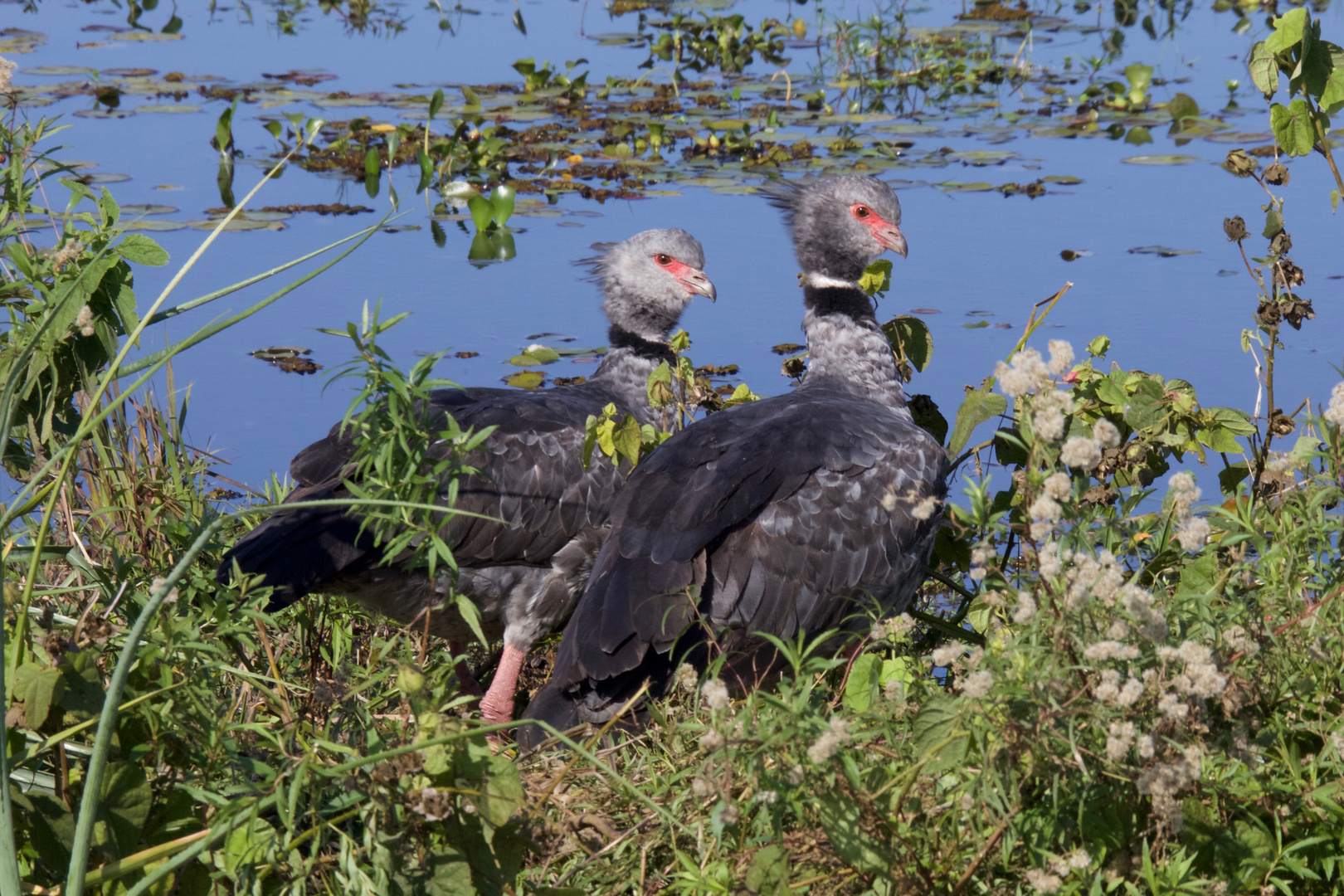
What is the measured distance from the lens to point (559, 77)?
336 inches

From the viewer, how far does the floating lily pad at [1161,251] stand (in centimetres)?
587

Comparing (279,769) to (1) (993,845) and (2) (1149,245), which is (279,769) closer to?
(1) (993,845)

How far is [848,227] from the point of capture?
13.5 ft

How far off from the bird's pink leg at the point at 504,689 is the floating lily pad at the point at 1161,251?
3.66m

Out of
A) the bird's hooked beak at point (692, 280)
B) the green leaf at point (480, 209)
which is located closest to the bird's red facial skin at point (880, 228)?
the bird's hooked beak at point (692, 280)

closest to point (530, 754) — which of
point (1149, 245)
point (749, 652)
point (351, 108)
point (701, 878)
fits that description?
point (749, 652)

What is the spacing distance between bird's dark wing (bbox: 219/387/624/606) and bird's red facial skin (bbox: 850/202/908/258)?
1045 millimetres

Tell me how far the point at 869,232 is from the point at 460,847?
2.77 meters

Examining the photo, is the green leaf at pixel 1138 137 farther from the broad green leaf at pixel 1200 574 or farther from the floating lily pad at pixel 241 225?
the broad green leaf at pixel 1200 574

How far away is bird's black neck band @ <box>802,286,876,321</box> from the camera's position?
13.1 ft

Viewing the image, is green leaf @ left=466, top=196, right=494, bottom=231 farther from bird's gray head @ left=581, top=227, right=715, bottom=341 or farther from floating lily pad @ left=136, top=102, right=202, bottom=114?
floating lily pad @ left=136, top=102, right=202, bottom=114

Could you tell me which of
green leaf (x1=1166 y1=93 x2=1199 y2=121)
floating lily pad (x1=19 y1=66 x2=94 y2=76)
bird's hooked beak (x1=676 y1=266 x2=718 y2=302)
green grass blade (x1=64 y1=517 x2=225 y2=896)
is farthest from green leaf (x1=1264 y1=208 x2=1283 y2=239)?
floating lily pad (x1=19 y1=66 x2=94 y2=76)

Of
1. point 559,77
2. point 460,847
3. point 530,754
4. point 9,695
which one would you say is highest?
point 559,77

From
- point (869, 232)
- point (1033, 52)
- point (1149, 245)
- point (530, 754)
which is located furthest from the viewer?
point (1033, 52)
